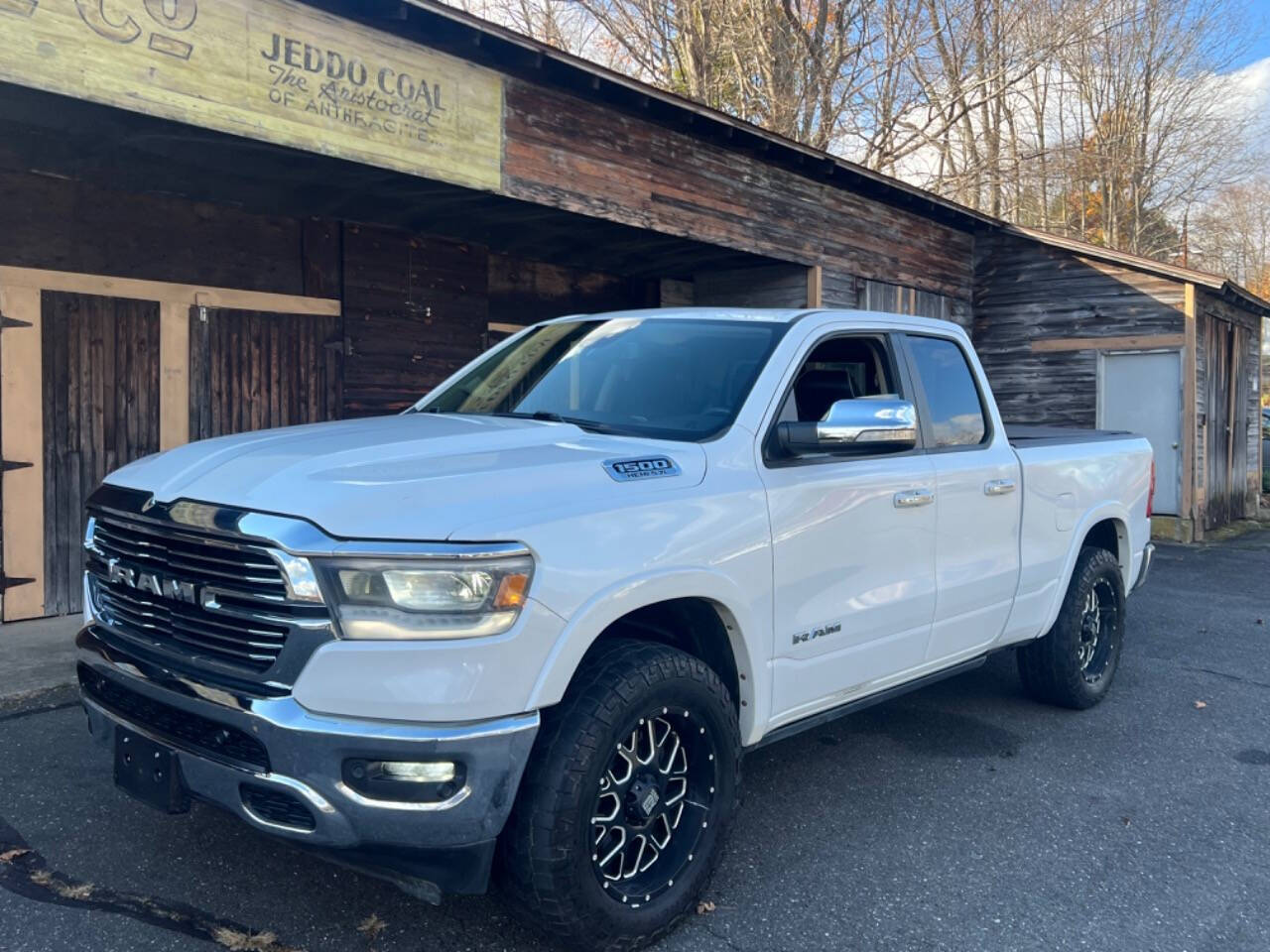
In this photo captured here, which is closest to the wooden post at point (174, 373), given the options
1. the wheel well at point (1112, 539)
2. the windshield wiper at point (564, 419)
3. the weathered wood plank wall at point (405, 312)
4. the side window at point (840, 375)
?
the weathered wood plank wall at point (405, 312)

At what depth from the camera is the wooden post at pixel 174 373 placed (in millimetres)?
7656

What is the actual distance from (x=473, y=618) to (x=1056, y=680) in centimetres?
392

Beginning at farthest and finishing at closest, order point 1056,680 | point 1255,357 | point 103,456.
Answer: point 1255,357
point 103,456
point 1056,680

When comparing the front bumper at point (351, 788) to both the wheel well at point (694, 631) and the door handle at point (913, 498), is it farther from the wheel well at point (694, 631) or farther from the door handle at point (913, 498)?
the door handle at point (913, 498)

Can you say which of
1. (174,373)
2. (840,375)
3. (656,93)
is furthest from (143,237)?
(840,375)

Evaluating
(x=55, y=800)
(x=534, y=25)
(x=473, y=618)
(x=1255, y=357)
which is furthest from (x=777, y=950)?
(x=534, y=25)

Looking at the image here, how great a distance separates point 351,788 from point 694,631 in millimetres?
1300

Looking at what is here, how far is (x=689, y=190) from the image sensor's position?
8.93 m

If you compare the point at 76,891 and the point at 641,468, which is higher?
the point at 641,468

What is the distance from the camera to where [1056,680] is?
213 inches

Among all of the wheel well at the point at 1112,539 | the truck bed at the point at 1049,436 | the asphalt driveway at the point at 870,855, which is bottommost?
the asphalt driveway at the point at 870,855

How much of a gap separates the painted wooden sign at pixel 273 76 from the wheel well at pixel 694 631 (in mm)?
3905

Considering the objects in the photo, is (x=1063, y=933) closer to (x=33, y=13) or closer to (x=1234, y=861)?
(x=1234, y=861)

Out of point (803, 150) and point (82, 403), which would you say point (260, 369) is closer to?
point (82, 403)
